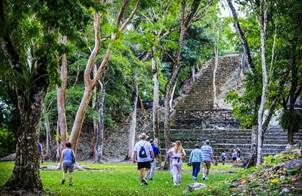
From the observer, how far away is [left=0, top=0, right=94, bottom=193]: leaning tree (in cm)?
1107

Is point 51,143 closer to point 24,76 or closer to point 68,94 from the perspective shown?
point 68,94

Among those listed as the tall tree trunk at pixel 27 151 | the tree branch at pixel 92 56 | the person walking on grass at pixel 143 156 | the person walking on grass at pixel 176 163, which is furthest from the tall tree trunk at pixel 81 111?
the tall tree trunk at pixel 27 151

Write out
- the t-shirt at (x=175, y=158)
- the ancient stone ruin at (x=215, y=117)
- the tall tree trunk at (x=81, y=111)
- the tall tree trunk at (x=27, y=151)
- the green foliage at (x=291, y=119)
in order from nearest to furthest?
the tall tree trunk at (x=27, y=151) < the t-shirt at (x=175, y=158) < the tall tree trunk at (x=81, y=111) < the green foliage at (x=291, y=119) < the ancient stone ruin at (x=215, y=117)

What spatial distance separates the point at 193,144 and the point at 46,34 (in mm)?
22818

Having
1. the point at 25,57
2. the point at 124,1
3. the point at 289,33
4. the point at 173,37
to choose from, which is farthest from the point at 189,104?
the point at 25,57

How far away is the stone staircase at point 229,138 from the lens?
103 ft

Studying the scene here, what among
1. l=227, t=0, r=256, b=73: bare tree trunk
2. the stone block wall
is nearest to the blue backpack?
l=227, t=0, r=256, b=73: bare tree trunk

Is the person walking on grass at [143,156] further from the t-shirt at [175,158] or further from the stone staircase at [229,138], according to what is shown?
the stone staircase at [229,138]

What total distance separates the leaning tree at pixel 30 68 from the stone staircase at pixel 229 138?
20849mm

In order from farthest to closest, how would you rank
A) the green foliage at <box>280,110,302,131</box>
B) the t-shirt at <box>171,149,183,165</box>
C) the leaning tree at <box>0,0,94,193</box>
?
1. the green foliage at <box>280,110,302,131</box>
2. the t-shirt at <box>171,149,183,165</box>
3. the leaning tree at <box>0,0,94,193</box>

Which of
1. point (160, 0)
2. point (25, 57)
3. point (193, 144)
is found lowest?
point (193, 144)

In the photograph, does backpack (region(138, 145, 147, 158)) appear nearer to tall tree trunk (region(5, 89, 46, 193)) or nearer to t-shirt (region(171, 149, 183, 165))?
t-shirt (region(171, 149, 183, 165))

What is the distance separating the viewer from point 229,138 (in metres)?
33.6

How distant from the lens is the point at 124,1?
1841 centimetres
